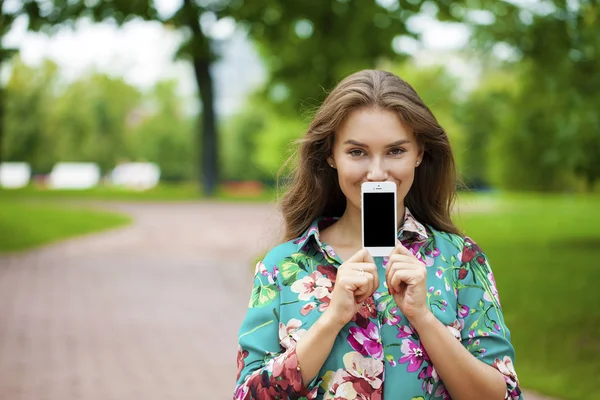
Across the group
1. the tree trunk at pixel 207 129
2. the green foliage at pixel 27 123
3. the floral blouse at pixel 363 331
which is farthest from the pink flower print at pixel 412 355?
the green foliage at pixel 27 123

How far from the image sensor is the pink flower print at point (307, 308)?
2.09 metres

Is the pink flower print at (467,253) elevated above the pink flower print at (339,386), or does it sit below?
above

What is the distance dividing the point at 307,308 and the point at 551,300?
916 cm

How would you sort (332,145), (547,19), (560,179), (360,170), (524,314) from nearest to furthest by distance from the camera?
1. (360,170)
2. (332,145)
3. (524,314)
4. (547,19)
5. (560,179)

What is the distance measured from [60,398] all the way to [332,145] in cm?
464

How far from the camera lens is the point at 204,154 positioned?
32125 mm

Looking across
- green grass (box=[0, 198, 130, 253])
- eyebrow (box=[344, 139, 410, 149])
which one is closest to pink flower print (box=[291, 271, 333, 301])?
eyebrow (box=[344, 139, 410, 149])

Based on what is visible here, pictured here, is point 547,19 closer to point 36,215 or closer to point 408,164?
point 408,164

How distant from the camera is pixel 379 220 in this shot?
6.94 feet

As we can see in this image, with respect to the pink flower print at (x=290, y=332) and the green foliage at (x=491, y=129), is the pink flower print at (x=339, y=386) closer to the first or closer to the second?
the pink flower print at (x=290, y=332)

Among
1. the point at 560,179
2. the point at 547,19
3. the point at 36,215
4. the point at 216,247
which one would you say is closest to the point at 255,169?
the point at 560,179

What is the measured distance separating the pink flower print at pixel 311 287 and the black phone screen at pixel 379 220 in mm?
142

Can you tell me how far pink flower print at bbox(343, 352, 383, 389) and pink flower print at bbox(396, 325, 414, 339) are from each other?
83 mm

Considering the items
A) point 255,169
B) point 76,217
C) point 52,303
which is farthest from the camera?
point 255,169
